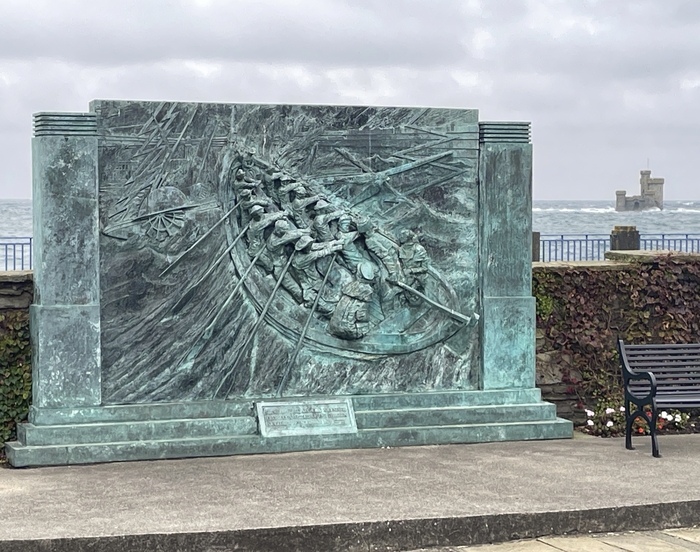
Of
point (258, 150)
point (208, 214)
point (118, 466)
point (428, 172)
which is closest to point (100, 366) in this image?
point (118, 466)

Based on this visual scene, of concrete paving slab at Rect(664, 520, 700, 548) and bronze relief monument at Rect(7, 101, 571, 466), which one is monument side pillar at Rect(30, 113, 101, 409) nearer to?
bronze relief monument at Rect(7, 101, 571, 466)

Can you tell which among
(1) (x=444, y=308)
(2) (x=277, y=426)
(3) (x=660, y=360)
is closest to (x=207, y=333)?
(2) (x=277, y=426)

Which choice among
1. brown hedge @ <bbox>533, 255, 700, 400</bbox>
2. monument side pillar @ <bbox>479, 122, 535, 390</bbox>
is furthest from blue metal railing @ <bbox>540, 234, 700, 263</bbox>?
monument side pillar @ <bbox>479, 122, 535, 390</bbox>

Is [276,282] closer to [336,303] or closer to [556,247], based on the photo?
[336,303]

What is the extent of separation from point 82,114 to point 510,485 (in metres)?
3.72

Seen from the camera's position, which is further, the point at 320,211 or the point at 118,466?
the point at 320,211

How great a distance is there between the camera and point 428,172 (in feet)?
29.2

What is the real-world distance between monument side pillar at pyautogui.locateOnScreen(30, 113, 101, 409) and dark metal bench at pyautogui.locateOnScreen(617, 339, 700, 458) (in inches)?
147

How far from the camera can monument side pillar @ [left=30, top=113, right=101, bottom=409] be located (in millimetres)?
8078

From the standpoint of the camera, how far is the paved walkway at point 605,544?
621 centimetres

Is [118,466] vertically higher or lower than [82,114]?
lower

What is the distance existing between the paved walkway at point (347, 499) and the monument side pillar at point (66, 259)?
2.10 feet

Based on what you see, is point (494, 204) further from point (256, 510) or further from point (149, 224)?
point (256, 510)

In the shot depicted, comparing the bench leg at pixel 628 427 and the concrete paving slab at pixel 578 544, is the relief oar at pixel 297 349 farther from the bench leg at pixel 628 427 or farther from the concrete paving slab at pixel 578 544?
the concrete paving slab at pixel 578 544
